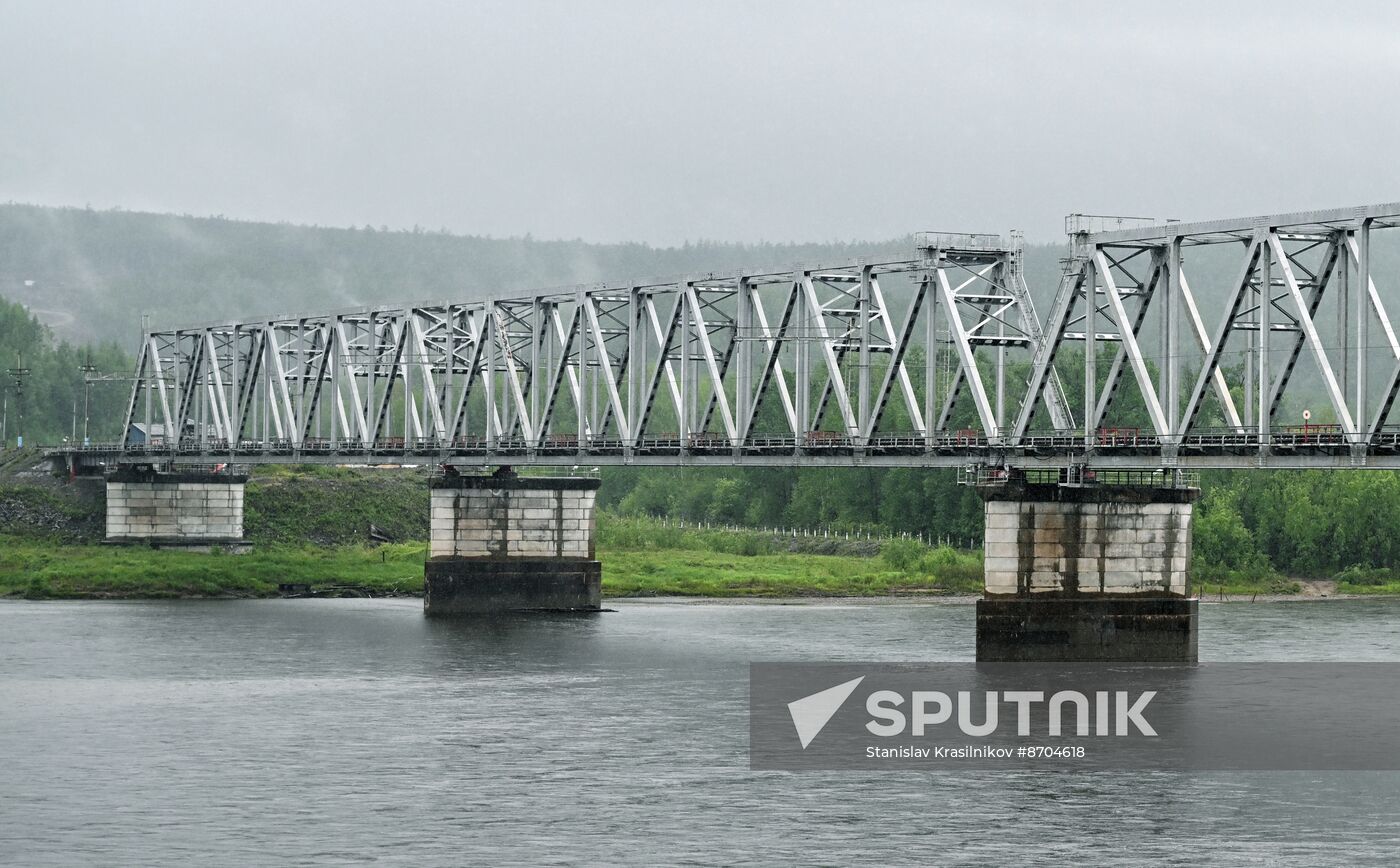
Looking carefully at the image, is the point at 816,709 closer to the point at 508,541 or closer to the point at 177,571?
the point at 508,541

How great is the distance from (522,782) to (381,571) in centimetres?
8350

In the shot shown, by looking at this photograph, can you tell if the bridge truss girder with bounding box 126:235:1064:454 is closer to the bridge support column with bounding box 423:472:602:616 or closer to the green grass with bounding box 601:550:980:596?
the bridge support column with bounding box 423:472:602:616

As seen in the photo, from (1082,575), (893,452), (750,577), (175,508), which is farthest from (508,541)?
(175,508)

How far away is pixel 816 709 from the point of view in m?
66.9

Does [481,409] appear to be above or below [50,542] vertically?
above

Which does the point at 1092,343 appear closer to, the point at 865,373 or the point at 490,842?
the point at 865,373

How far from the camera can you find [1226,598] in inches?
5049

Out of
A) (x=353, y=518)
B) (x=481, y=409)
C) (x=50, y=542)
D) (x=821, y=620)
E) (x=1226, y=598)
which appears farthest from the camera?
(x=481, y=409)

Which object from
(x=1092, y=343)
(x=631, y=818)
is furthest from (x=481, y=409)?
(x=631, y=818)

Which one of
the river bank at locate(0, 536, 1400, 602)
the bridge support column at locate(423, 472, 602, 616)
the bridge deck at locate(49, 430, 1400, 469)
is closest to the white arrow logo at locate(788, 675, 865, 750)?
the bridge deck at locate(49, 430, 1400, 469)

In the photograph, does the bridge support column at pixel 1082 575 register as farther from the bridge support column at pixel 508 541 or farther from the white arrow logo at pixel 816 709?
the bridge support column at pixel 508 541

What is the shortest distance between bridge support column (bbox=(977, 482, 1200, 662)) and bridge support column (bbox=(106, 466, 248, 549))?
84076 mm

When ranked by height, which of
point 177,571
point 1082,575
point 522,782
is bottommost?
point 522,782

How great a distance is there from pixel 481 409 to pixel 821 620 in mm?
78152
